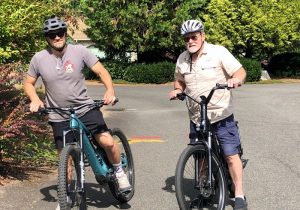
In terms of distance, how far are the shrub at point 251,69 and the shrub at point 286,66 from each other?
13.0 feet

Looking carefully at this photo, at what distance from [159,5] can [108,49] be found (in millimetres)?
4326

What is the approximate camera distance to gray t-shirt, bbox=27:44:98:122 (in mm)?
4824

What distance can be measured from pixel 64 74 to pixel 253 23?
24.2 metres

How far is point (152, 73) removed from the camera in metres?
26.4

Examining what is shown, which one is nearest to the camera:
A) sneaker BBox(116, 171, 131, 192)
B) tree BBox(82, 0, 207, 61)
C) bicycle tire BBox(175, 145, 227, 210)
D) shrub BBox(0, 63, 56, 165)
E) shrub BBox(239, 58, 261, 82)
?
bicycle tire BBox(175, 145, 227, 210)

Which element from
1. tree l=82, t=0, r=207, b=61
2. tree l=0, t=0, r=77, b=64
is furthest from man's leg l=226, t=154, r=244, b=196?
tree l=82, t=0, r=207, b=61

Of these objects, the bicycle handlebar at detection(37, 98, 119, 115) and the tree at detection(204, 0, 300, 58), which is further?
the tree at detection(204, 0, 300, 58)

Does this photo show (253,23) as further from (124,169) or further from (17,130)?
(17,130)

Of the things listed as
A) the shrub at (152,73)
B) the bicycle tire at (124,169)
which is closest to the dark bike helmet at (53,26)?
the bicycle tire at (124,169)

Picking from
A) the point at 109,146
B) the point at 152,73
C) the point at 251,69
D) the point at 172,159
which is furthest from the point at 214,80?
the point at 251,69

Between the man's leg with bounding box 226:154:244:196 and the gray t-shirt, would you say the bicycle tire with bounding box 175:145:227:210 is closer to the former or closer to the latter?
the man's leg with bounding box 226:154:244:196

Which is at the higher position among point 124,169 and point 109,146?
point 109,146

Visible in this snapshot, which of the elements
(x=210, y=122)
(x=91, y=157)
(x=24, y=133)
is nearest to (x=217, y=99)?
(x=210, y=122)

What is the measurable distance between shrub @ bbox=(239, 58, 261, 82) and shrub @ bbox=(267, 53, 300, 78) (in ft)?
13.0
